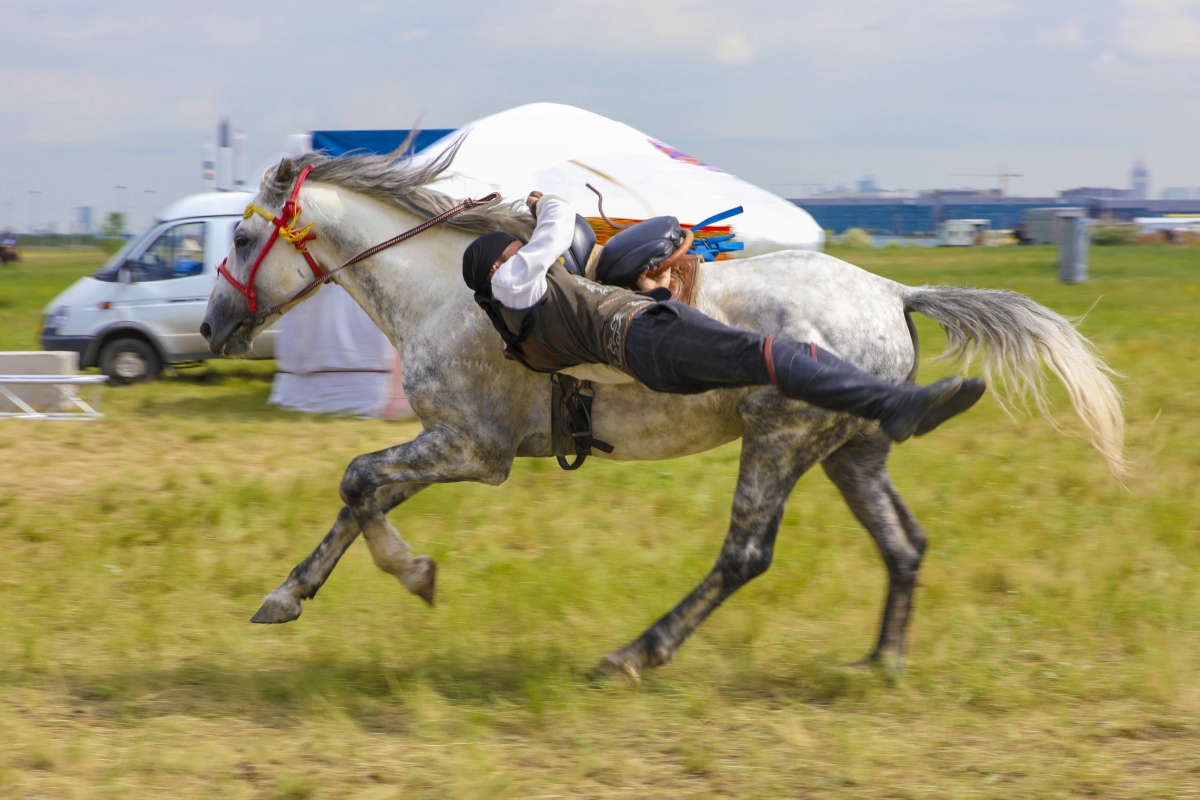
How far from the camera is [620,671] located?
4586mm

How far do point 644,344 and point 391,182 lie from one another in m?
1.61

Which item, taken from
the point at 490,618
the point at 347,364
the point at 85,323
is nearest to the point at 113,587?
the point at 490,618

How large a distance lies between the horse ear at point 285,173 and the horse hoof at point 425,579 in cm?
176

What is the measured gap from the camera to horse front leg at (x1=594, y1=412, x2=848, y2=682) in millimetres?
4484

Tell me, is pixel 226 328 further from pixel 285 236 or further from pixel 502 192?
pixel 502 192

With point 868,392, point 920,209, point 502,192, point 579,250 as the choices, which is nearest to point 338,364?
point 502,192

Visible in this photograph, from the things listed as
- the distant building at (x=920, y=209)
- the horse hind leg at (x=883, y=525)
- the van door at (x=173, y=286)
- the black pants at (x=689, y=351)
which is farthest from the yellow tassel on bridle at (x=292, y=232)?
the distant building at (x=920, y=209)

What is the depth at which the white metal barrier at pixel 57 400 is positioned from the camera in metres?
10.1

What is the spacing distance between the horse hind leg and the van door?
9.63m

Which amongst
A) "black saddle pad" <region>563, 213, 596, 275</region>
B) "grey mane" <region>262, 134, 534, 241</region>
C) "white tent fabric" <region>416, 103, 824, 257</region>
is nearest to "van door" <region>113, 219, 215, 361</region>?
"white tent fabric" <region>416, 103, 824, 257</region>

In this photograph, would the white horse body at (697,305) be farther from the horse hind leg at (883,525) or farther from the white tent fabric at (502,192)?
A: the white tent fabric at (502,192)

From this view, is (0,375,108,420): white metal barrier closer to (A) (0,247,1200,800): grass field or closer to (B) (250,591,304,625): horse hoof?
(A) (0,247,1200,800): grass field

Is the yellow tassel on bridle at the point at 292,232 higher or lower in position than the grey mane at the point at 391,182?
lower

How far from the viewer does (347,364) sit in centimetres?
1115
